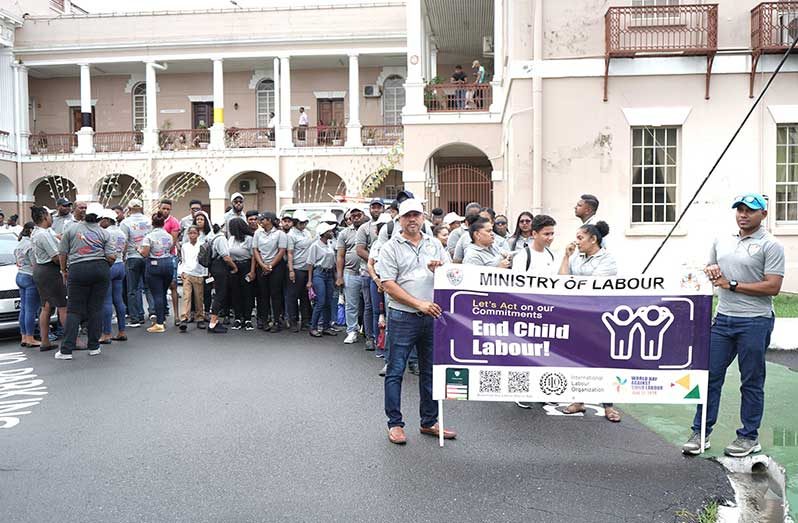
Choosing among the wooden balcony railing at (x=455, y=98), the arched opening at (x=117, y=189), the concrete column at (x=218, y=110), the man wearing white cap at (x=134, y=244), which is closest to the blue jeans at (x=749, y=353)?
the man wearing white cap at (x=134, y=244)

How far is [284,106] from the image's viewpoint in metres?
29.2

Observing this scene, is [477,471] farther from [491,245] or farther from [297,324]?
[297,324]

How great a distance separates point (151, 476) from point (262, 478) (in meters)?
0.79

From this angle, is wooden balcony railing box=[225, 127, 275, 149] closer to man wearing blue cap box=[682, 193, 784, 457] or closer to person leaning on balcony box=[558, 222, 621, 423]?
person leaning on balcony box=[558, 222, 621, 423]

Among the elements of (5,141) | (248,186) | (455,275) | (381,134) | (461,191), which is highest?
(381,134)

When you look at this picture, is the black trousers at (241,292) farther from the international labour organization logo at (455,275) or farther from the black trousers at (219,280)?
the international labour organization logo at (455,275)

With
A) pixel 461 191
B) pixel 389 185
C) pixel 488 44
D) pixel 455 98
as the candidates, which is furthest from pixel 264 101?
pixel 461 191

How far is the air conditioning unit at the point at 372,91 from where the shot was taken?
31.3 metres

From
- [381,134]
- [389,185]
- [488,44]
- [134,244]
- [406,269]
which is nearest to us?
[406,269]

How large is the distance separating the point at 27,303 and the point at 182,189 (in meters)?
21.8

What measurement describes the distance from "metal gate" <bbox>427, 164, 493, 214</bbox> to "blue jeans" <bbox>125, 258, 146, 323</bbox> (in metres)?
10.6

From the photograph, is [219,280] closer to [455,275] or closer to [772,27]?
[455,275]

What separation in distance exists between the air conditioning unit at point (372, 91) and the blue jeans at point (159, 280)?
2132 centimetres

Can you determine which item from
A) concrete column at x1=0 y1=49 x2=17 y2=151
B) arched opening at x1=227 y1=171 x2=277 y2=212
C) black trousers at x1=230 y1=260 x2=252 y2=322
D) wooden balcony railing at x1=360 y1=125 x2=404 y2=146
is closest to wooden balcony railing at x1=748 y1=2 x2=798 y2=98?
black trousers at x1=230 y1=260 x2=252 y2=322
